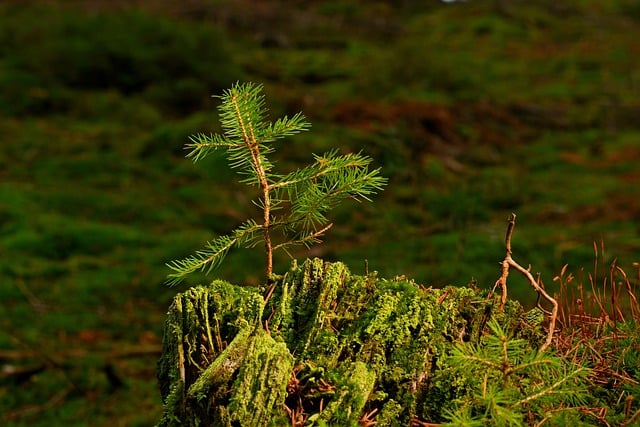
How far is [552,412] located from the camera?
151 centimetres

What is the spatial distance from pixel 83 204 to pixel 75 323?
119 inches

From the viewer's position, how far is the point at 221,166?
1024cm

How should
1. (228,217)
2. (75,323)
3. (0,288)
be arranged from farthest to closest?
(228,217), (0,288), (75,323)

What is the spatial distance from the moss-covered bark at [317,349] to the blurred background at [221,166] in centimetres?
46

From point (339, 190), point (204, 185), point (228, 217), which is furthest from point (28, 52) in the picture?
point (339, 190)

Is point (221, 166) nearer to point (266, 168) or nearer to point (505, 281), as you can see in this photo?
point (266, 168)

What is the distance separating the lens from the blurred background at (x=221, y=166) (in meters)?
6.14

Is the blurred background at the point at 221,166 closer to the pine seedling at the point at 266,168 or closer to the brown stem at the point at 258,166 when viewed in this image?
the pine seedling at the point at 266,168

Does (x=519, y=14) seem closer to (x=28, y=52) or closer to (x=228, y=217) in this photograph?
(x=28, y=52)

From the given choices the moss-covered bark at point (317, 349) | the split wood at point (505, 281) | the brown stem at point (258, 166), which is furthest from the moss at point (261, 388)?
the split wood at point (505, 281)

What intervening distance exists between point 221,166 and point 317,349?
878cm

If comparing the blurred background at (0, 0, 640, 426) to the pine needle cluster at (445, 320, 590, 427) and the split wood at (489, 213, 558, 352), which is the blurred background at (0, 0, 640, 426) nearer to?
the split wood at (489, 213, 558, 352)

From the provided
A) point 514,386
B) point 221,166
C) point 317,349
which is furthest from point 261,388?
point 221,166

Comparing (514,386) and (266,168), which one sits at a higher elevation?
(266,168)
